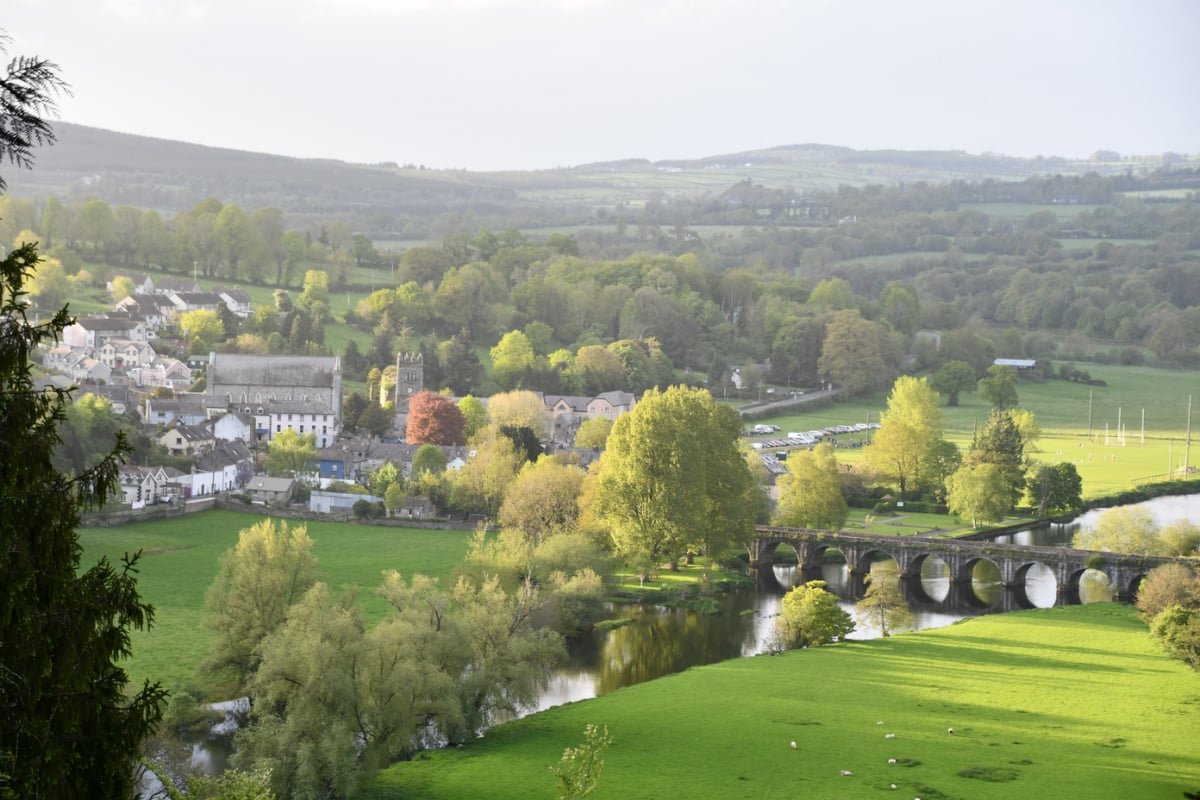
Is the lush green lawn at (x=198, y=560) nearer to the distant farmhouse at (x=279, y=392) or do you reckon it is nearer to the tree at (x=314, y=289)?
the distant farmhouse at (x=279, y=392)

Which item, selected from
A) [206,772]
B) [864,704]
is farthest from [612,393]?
[206,772]

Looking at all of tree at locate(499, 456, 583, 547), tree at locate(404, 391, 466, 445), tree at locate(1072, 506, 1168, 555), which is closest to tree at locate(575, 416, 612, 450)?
tree at locate(404, 391, 466, 445)

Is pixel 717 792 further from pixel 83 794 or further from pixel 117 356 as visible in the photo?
pixel 117 356

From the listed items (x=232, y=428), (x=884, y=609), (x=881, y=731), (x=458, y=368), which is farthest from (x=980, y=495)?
(x=458, y=368)

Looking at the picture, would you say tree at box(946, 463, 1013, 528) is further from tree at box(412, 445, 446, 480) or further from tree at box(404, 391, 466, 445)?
tree at box(404, 391, 466, 445)

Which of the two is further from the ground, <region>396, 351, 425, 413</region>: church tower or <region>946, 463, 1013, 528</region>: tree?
<region>396, 351, 425, 413</region>: church tower

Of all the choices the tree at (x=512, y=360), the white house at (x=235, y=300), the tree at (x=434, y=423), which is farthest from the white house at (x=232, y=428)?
the white house at (x=235, y=300)
